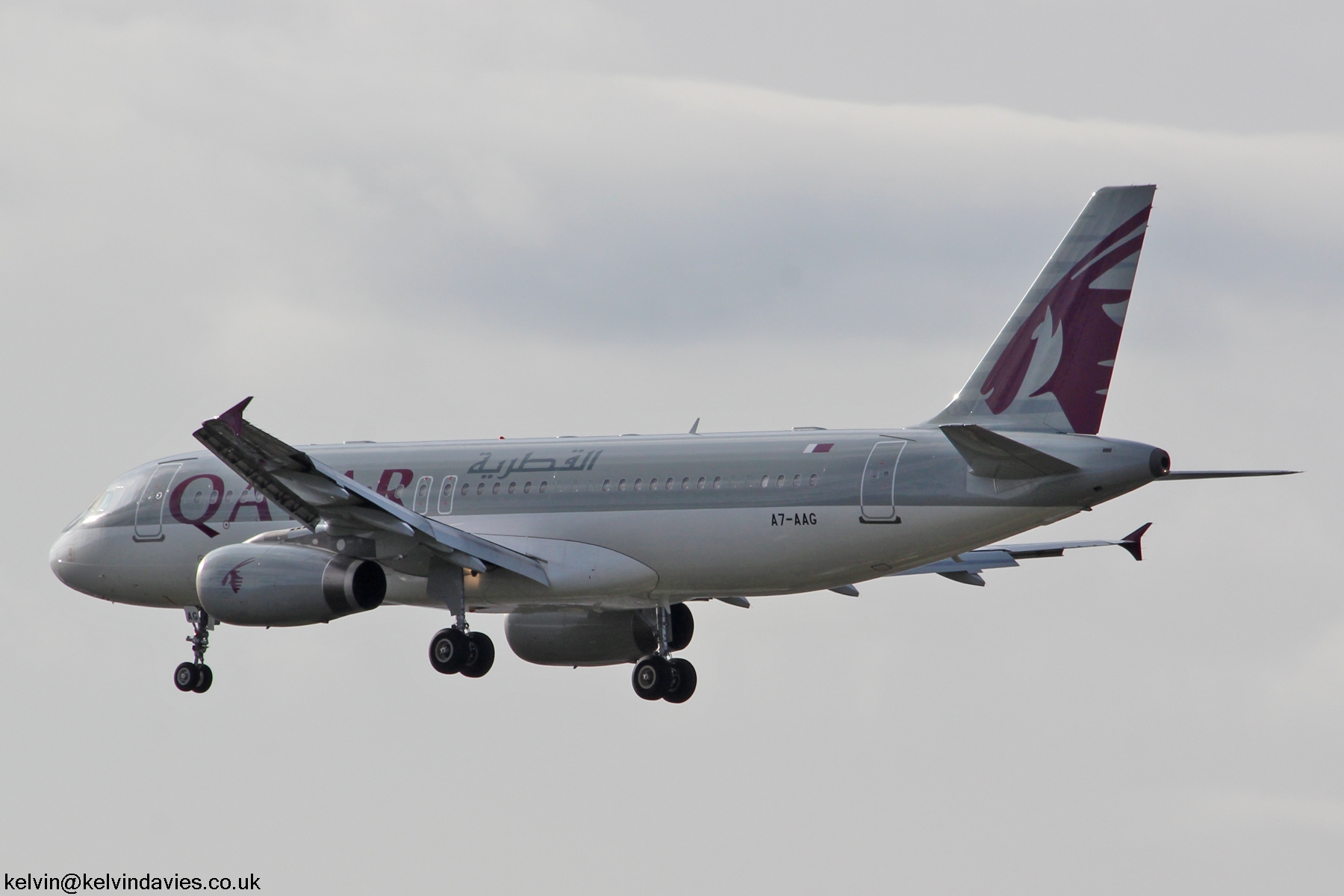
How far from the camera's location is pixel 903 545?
33.0 metres

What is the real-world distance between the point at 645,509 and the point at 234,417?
7438 mm

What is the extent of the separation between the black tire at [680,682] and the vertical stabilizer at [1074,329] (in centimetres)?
937

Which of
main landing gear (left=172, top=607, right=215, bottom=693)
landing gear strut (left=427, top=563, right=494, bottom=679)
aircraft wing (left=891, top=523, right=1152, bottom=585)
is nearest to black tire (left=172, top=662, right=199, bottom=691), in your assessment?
main landing gear (left=172, top=607, right=215, bottom=693)

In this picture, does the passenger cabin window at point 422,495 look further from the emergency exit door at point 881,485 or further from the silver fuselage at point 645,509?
the emergency exit door at point 881,485

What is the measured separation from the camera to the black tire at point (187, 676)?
40.9m

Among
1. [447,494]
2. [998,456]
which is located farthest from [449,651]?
[998,456]

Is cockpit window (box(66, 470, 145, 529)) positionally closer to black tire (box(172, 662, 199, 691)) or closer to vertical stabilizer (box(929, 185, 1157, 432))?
black tire (box(172, 662, 199, 691))

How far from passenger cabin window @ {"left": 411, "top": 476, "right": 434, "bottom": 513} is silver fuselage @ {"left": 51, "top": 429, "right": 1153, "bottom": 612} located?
0.03 meters

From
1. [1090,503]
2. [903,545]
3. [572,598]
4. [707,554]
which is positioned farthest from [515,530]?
[1090,503]

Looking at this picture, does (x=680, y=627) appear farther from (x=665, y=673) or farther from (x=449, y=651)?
(x=449, y=651)

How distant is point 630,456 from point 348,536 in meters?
5.10

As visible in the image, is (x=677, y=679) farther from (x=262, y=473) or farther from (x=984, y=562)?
(x=262, y=473)

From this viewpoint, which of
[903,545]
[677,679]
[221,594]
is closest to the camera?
[903,545]

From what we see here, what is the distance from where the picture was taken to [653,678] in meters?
39.4
